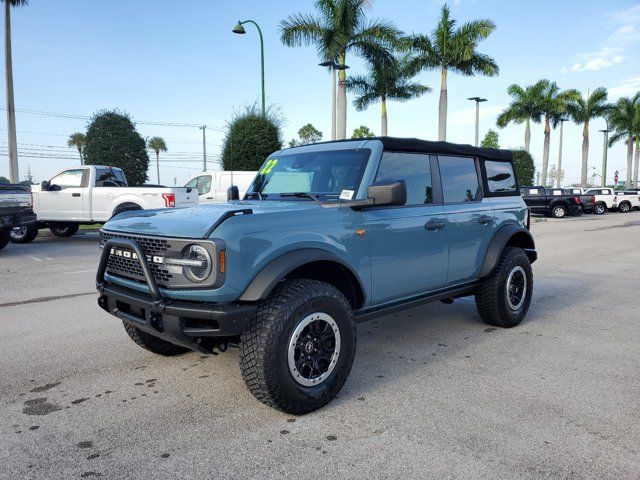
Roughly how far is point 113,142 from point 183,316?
21573 mm

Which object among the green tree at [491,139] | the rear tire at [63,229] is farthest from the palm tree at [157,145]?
the rear tire at [63,229]

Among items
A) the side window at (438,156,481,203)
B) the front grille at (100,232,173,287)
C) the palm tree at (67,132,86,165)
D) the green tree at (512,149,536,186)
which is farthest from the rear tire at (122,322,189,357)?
the palm tree at (67,132,86,165)

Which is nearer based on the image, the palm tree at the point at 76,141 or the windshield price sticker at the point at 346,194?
the windshield price sticker at the point at 346,194

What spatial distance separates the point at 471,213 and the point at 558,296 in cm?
308

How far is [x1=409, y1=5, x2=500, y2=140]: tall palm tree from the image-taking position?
102ft

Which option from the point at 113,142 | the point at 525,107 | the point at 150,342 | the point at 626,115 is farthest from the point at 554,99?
the point at 150,342

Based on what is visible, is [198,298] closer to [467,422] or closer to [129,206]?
[467,422]

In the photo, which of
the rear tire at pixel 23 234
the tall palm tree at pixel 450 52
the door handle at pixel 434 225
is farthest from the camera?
the tall palm tree at pixel 450 52

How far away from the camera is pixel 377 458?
278cm

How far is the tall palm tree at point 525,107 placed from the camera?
157ft

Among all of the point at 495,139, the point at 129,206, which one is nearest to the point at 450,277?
the point at 129,206

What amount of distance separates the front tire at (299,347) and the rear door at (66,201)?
12.2m

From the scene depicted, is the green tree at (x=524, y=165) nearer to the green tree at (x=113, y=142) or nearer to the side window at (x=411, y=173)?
the green tree at (x=113, y=142)

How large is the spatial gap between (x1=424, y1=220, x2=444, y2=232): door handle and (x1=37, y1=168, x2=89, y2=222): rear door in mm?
11880
